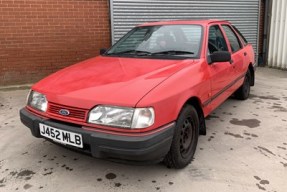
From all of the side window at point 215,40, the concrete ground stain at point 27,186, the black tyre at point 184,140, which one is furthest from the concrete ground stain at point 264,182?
the concrete ground stain at point 27,186

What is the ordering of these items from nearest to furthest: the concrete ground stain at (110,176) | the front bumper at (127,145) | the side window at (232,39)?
the front bumper at (127,145) < the concrete ground stain at (110,176) < the side window at (232,39)

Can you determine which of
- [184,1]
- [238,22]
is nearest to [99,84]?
[184,1]

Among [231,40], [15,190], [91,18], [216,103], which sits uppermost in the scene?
[91,18]

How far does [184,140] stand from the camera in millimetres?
3135

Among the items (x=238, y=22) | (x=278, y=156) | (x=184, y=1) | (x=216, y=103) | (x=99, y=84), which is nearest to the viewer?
(x=99, y=84)

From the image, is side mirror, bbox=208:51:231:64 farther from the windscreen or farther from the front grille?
the front grille

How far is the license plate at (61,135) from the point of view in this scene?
263cm

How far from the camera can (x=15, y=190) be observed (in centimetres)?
278

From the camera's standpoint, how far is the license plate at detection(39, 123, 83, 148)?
2.63 meters

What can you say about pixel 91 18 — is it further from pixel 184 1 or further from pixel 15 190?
pixel 15 190

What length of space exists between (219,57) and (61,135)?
6.49 ft

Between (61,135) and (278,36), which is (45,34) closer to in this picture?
(61,135)

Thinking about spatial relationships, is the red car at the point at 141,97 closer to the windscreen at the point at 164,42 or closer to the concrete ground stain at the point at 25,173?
the windscreen at the point at 164,42

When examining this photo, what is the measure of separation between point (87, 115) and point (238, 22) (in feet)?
24.2
